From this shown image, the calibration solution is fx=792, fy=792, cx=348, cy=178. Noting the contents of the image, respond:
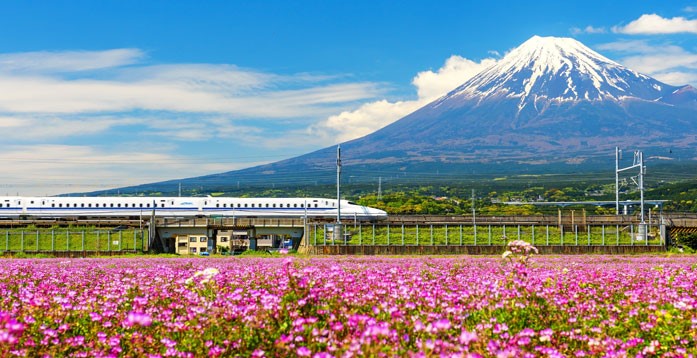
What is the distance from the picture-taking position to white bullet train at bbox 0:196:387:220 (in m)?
84.9

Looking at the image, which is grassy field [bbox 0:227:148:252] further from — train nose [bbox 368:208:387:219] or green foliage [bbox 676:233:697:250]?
green foliage [bbox 676:233:697:250]

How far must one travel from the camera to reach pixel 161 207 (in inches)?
3425

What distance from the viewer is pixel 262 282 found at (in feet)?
38.2

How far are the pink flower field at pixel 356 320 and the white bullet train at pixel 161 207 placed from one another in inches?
2891

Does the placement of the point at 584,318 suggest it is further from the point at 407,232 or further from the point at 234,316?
the point at 407,232

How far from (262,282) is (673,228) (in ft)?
155

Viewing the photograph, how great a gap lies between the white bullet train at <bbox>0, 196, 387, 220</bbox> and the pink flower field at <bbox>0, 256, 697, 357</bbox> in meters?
73.4

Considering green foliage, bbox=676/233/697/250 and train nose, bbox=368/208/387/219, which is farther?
train nose, bbox=368/208/387/219

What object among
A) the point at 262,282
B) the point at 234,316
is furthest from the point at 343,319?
the point at 262,282

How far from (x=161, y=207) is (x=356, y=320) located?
8312 cm

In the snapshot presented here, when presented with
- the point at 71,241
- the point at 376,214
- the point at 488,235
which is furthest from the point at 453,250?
the point at 376,214

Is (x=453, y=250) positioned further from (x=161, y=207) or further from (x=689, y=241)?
(x=161, y=207)

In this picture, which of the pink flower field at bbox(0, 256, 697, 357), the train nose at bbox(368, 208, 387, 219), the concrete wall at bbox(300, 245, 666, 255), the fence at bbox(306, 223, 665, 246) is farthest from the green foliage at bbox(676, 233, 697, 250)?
the pink flower field at bbox(0, 256, 697, 357)

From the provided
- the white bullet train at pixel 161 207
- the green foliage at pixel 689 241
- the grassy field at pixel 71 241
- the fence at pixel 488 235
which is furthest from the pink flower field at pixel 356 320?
the white bullet train at pixel 161 207
